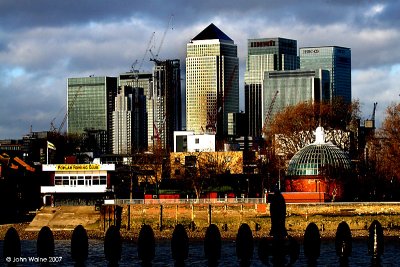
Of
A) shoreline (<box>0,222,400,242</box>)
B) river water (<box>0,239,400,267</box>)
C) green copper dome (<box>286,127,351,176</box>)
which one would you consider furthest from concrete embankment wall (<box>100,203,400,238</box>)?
green copper dome (<box>286,127,351,176</box>)

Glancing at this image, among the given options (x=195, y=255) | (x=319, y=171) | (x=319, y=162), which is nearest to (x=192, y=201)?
(x=319, y=171)

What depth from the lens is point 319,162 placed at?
16912cm

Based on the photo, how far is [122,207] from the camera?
14600cm

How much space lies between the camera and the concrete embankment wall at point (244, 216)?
136m

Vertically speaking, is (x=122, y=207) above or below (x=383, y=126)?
below

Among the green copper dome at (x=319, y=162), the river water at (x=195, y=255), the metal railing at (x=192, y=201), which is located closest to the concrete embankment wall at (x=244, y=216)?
the metal railing at (x=192, y=201)

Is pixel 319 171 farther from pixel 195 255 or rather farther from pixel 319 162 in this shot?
pixel 195 255

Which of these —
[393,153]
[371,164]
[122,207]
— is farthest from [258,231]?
[371,164]

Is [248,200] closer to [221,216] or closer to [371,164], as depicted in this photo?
[221,216]

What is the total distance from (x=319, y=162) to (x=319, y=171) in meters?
2.60

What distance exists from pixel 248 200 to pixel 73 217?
23790 millimetres

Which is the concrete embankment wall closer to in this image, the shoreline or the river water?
the shoreline

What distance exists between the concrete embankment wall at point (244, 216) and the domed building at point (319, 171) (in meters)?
18.6

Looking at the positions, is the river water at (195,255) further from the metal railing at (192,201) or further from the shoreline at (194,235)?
the metal railing at (192,201)
